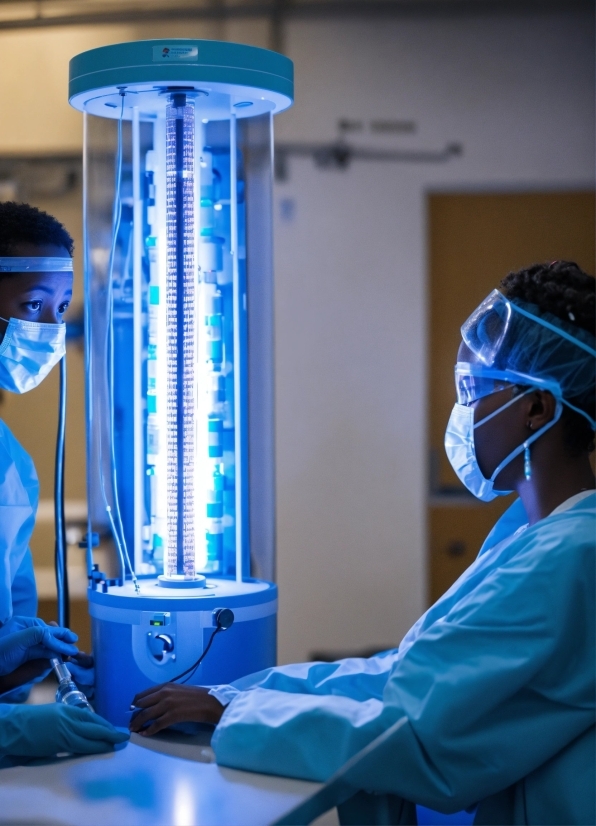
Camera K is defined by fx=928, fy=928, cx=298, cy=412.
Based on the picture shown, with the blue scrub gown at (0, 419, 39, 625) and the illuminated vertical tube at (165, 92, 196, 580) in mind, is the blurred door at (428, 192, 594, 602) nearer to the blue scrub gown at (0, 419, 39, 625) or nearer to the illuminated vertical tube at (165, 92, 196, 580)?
the blue scrub gown at (0, 419, 39, 625)

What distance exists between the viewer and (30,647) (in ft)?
5.16

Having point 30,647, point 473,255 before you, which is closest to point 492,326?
point 30,647

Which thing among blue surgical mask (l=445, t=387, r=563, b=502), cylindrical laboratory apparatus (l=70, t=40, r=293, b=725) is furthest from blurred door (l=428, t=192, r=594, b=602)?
blue surgical mask (l=445, t=387, r=563, b=502)

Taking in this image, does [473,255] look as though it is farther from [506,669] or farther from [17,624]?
[506,669]

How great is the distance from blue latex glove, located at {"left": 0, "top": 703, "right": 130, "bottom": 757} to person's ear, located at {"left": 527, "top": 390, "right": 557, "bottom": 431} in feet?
2.48

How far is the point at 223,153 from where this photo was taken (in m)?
1.66

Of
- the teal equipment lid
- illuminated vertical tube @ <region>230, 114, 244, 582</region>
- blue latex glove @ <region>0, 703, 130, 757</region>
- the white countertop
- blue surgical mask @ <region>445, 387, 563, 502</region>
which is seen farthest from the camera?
illuminated vertical tube @ <region>230, 114, 244, 582</region>

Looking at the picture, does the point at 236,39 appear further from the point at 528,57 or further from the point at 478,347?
the point at 478,347

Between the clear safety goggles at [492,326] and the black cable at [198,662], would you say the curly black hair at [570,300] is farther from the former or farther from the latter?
the black cable at [198,662]

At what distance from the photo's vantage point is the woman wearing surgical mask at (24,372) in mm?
1593

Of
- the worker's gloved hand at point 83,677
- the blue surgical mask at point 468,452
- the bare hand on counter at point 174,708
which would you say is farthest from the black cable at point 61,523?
the blue surgical mask at point 468,452

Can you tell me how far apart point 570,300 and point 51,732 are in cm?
96

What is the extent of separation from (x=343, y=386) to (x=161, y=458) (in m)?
2.22

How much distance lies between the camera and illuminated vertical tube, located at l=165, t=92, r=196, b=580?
5.11ft
